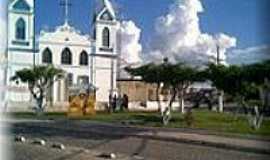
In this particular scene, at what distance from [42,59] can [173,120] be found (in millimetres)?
10949

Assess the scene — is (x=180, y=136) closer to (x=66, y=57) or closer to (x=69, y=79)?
(x=66, y=57)

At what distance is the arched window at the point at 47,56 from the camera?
4.16 meters

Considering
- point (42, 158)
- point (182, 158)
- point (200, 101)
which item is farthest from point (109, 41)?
point (200, 101)

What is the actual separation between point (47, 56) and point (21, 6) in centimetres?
208

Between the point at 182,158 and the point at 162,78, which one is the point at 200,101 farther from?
the point at 182,158

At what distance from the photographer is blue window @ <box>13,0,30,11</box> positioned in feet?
6.76

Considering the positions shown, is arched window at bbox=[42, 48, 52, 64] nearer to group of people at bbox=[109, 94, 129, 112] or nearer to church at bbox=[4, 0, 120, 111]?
church at bbox=[4, 0, 120, 111]

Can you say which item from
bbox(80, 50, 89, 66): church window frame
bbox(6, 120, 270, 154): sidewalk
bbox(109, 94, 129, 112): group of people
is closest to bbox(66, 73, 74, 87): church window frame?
bbox(80, 50, 89, 66): church window frame

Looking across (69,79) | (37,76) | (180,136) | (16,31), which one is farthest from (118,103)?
(16,31)

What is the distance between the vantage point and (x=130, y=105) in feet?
55.0

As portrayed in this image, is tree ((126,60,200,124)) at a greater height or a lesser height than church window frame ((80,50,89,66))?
greater

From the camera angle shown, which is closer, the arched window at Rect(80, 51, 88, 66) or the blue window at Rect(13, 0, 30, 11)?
the blue window at Rect(13, 0, 30, 11)

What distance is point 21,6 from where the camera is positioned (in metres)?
2.27

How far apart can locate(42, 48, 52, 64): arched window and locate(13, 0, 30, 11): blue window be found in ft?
5.87
